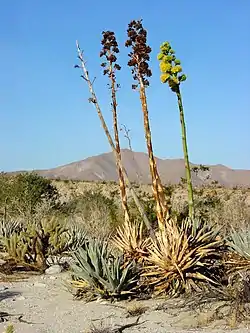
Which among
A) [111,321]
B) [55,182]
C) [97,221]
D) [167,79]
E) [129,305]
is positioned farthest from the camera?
[55,182]

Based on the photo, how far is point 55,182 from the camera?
156ft

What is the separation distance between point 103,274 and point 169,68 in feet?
10.3

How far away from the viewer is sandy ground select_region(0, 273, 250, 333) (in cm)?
675

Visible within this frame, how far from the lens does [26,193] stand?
26125mm

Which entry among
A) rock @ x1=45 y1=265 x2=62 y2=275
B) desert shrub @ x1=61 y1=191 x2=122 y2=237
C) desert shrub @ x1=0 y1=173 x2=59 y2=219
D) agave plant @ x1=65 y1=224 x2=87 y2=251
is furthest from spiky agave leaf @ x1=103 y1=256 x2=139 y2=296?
desert shrub @ x1=0 y1=173 x2=59 y2=219

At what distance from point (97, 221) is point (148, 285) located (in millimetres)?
10073

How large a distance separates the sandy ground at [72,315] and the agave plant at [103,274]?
216 millimetres

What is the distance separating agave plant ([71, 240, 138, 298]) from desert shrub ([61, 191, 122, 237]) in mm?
5664

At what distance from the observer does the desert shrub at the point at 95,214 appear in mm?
16625

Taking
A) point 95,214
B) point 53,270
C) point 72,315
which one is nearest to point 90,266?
point 72,315

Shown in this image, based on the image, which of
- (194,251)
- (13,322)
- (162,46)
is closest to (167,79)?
(162,46)

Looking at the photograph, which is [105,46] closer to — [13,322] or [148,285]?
[148,285]

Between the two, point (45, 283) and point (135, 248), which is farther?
point (45, 283)

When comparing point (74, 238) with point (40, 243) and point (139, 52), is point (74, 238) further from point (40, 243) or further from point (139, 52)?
point (139, 52)
